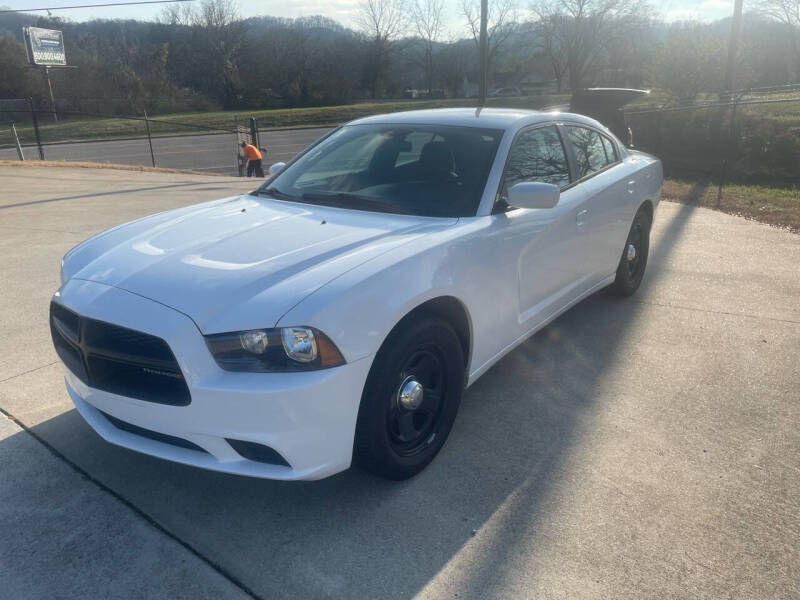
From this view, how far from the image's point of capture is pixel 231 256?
2.99 m

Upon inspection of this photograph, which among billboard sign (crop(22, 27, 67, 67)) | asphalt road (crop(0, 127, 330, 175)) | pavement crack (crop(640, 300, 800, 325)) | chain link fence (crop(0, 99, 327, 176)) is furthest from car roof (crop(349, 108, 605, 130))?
billboard sign (crop(22, 27, 67, 67))

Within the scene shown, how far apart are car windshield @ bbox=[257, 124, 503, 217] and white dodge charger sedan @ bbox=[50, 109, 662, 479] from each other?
1 centimetres

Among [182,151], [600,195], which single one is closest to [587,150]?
[600,195]

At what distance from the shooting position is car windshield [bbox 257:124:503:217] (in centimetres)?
364

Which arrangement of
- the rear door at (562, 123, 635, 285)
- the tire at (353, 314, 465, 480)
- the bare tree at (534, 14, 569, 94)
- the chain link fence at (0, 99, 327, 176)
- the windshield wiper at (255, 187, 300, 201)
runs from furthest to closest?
the bare tree at (534, 14, 569, 94) < the chain link fence at (0, 99, 327, 176) < the rear door at (562, 123, 635, 285) < the windshield wiper at (255, 187, 300, 201) < the tire at (353, 314, 465, 480)

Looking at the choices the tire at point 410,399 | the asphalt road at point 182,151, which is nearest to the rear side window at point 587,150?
the tire at point 410,399

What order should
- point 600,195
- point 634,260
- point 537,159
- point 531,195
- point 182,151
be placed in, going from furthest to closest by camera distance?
point 182,151 < point 634,260 < point 600,195 < point 537,159 < point 531,195

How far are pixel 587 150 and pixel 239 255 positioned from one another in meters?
2.94

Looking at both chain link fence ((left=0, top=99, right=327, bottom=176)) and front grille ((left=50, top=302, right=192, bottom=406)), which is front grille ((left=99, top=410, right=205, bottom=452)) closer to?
front grille ((left=50, top=302, right=192, bottom=406))

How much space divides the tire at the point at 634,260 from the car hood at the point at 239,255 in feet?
8.56

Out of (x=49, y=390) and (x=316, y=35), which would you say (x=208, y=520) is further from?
(x=316, y=35)

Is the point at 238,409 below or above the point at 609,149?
below

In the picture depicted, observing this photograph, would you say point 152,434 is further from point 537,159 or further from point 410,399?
point 537,159

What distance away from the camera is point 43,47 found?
120 ft
